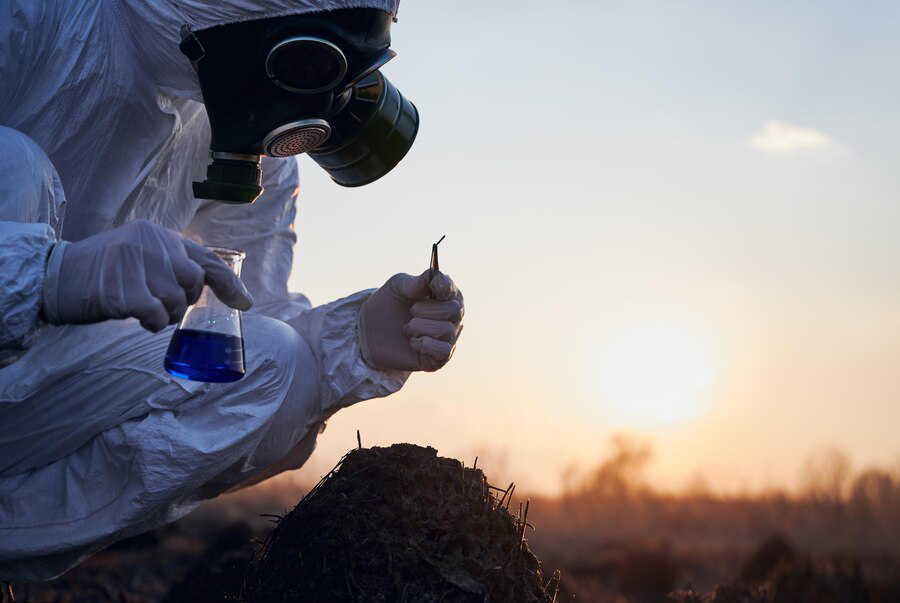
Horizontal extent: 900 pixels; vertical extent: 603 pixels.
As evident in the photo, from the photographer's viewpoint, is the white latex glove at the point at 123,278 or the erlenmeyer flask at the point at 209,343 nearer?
the white latex glove at the point at 123,278

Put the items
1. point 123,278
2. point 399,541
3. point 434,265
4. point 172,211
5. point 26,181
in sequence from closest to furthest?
point 123,278 → point 399,541 → point 26,181 → point 434,265 → point 172,211

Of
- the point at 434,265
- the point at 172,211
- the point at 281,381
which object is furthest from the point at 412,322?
the point at 172,211

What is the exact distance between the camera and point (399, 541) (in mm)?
2410

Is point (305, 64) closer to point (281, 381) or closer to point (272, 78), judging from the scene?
point (272, 78)

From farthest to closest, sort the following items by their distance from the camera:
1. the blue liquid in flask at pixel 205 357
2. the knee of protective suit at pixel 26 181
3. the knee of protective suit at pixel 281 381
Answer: the knee of protective suit at pixel 281 381
the knee of protective suit at pixel 26 181
the blue liquid in flask at pixel 205 357

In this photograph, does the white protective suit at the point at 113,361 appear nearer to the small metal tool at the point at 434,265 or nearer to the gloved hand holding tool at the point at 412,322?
the gloved hand holding tool at the point at 412,322

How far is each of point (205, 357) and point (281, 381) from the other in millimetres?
766

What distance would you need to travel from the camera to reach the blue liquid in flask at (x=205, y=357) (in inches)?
97.2

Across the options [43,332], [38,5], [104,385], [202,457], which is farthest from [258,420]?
[38,5]

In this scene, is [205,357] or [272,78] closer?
[205,357]

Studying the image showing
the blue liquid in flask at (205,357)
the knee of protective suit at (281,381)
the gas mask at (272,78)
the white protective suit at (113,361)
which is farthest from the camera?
the knee of protective suit at (281,381)

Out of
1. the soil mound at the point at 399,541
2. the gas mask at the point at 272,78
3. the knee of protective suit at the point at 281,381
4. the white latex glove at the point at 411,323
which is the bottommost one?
the soil mound at the point at 399,541

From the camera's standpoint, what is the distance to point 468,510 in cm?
250

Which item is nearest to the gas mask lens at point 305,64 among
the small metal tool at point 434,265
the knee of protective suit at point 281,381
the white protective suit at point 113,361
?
the white protective suit at point 113,361
